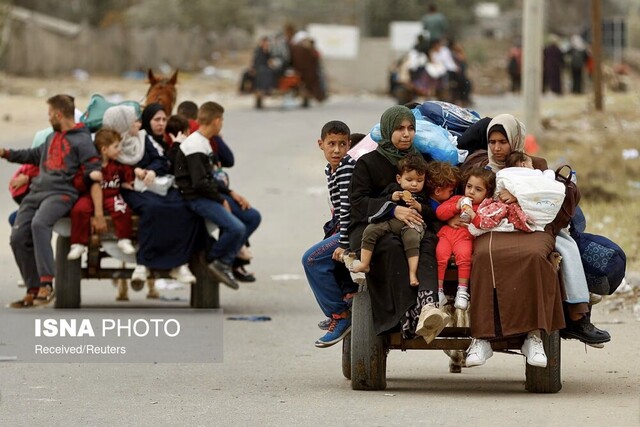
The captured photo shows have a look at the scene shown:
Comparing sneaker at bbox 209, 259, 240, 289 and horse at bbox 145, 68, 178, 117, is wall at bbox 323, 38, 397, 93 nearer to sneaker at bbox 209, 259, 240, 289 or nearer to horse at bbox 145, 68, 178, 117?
horse at bbox 145, 68, 178, 117

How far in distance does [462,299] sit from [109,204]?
16.8 ft

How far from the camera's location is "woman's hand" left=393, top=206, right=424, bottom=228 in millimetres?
9195

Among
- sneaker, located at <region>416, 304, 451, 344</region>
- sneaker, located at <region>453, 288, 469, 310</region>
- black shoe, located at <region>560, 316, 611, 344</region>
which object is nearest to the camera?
sneaker, located at <region>416, 304, 451, 344</region>

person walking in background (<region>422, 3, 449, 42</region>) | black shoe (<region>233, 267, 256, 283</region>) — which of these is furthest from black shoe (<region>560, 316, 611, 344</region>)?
person walking in background (<region>422, 3, 449, 42</region>)

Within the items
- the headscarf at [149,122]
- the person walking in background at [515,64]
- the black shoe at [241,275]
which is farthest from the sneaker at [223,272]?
the person walking in background at [515,64]

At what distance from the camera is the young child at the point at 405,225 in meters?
9.16

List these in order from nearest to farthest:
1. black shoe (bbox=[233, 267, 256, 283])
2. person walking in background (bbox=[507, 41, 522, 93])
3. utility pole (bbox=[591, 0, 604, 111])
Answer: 1. black shoe (bbox=[233, 267, 256, 283])
2. utility pole (bbox=[591, 0, 604, 111])
3. person walking in background (bbox=[507, 41, 522, 93])

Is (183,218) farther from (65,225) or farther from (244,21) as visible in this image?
(244,21)

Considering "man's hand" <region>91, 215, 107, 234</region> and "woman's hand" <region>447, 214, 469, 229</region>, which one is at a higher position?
"woman's hand" <region>447, 214, 469, 229</region>

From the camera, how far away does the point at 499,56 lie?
2655 inches

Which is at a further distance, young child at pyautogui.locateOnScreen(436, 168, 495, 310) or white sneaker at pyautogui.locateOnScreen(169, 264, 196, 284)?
white sneaker at pyautogui.locateOnScreen(169, 264, 196, 284)

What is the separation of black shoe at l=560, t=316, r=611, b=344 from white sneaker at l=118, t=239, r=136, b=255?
5.01m

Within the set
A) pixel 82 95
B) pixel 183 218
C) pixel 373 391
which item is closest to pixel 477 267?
Answer: pixel 373 391

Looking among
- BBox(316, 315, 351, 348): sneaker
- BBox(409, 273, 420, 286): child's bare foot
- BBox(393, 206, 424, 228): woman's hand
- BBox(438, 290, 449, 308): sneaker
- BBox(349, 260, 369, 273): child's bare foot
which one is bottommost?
BBox(316, 315, 351, 348): sneaker
